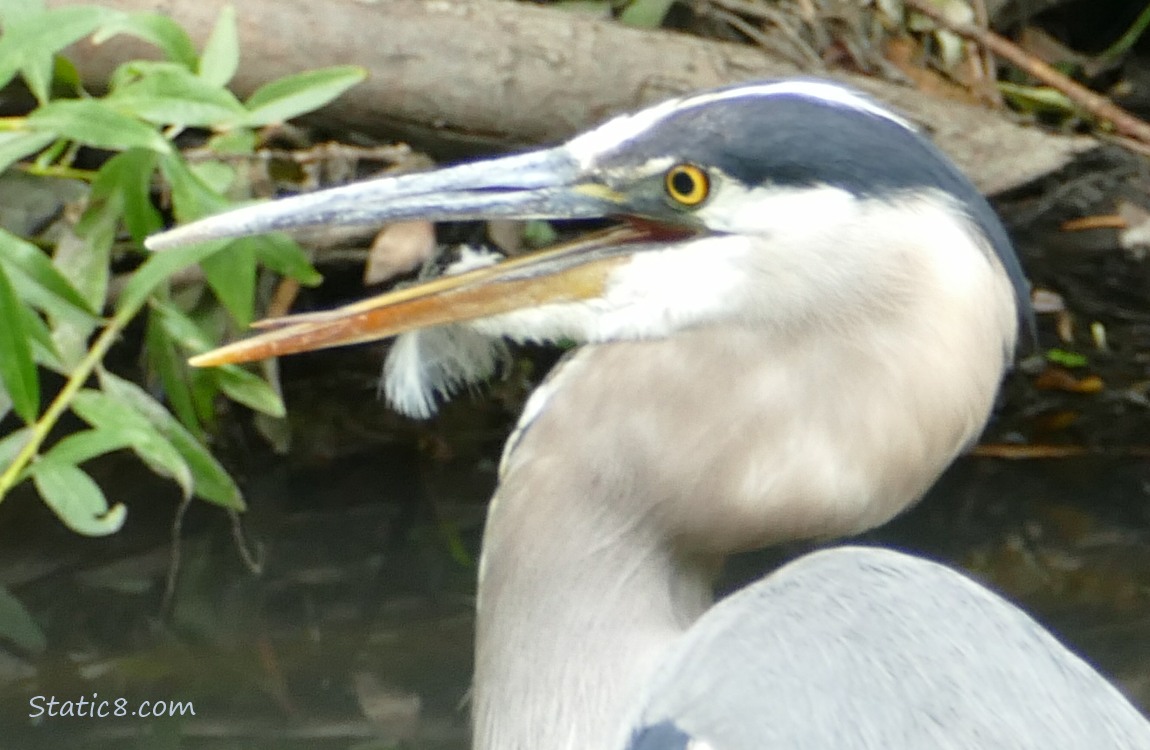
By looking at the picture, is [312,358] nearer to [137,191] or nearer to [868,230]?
[137,191]

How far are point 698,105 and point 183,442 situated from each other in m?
0.82

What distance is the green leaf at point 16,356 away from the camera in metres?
1.33

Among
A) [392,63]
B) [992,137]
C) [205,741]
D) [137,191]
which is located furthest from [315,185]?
[992,137]

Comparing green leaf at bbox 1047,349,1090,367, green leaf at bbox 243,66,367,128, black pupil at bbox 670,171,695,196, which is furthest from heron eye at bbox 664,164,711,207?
green leaf at bbox 1047,349,1090,367

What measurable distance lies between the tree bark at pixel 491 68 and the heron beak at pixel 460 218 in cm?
68

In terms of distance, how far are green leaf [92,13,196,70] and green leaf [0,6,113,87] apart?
0.05 meters

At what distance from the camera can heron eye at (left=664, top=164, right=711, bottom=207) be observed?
103 cm

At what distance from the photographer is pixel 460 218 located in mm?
1080

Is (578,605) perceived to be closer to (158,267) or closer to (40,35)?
(158,267)

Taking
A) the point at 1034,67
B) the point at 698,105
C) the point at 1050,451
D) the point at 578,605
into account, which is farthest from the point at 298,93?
the point at 1050,451

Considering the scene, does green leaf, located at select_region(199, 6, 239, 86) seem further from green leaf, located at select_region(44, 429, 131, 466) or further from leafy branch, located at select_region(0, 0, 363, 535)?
green leaf, located at select_region(44, 429, 131, 466)

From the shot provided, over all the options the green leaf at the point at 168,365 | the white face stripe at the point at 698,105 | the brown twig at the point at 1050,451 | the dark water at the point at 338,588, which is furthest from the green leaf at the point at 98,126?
the brown twig at the point at 1050,451

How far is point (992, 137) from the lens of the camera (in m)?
1.88

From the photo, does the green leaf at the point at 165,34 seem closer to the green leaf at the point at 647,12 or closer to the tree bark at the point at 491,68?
the tree bark at the point at 491,68
